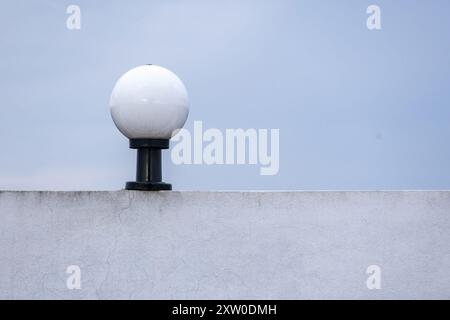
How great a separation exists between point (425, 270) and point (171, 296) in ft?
6.85

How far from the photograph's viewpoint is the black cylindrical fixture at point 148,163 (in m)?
6.41

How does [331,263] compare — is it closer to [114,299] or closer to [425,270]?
[425,270]

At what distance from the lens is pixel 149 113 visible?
20.8 ft

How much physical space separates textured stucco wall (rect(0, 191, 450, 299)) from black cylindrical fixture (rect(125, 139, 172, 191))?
0.15 meters

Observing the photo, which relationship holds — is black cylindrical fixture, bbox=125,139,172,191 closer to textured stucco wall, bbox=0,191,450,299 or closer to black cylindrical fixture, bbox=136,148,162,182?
black cylindrical fixture, bbox=136,148,162,182

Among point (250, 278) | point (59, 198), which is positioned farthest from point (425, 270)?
point (59, 198)

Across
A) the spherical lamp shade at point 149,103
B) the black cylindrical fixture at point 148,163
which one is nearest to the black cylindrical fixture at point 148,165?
the black cylindrical fixture at point 148,163

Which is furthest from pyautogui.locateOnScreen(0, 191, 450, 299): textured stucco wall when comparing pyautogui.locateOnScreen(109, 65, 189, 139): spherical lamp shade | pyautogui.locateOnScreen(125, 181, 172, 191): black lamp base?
pyautogui.locateOnScreen(109, 65, 189, 139): spherical lamp shade

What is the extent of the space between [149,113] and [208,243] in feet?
3.80

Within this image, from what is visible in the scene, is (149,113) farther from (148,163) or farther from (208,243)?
(208,243)

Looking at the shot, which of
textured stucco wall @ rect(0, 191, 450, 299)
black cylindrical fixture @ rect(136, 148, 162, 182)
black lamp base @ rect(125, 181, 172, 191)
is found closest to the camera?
textured stucco wall @ rect(0, 191, 450, 299)

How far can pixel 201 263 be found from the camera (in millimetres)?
6254

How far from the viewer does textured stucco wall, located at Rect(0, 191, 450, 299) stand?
6227 mm
